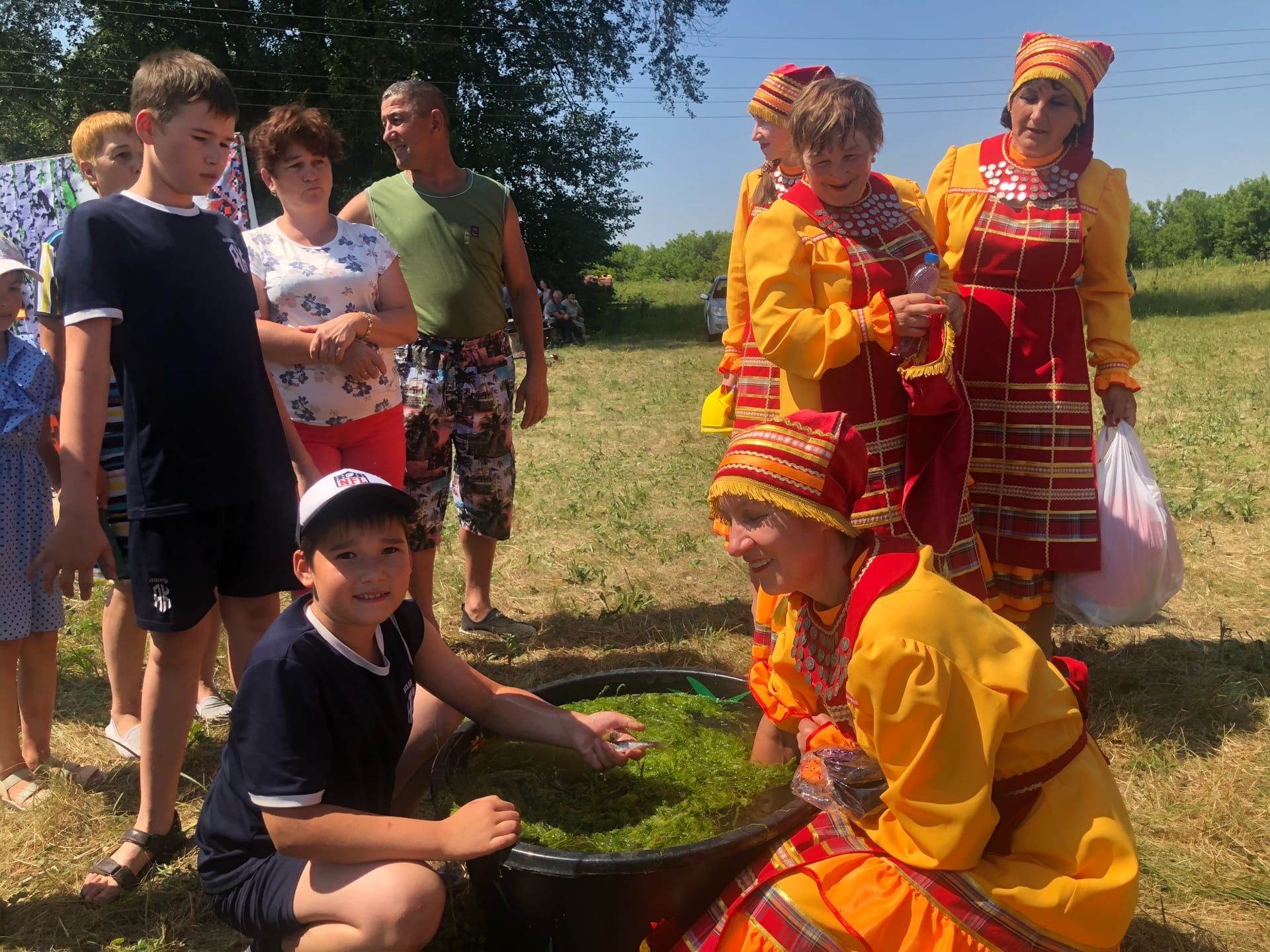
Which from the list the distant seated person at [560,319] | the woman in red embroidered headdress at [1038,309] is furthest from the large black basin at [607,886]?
the distant seated person at [560,319]

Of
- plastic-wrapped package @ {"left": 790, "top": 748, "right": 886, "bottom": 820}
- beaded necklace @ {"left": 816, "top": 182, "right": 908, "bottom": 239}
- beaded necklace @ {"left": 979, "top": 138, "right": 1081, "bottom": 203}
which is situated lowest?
plastic-wrapped package @ {"left": 790, "top": 748, "right": 886, "bottom": 820}

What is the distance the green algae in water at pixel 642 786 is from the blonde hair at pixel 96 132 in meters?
2.32

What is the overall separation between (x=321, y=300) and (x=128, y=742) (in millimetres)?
1610

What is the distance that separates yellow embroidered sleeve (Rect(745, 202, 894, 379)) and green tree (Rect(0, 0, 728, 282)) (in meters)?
19.5

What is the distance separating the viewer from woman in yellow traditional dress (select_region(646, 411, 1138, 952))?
165 centimetres

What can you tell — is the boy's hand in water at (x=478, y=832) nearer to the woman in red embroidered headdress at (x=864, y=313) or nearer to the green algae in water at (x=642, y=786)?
the green algae in water at (x=642, y=786)

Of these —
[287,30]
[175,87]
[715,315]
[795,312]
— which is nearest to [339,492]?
[175,87]

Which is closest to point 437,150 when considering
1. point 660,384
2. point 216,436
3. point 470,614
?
point 216,436

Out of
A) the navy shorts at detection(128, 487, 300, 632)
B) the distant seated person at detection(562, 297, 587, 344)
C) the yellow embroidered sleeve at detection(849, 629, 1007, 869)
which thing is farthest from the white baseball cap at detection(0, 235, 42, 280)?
the distant seated person at detection(562, 297, 587, 344)

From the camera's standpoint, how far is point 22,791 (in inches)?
117

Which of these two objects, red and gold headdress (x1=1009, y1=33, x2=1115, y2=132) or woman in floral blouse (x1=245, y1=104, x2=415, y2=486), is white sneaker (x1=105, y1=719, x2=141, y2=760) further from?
red and gold headdress (x1=1009, y1=33, x2=1115, y2=132)

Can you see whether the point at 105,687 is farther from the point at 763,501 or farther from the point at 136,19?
the point at 136,19

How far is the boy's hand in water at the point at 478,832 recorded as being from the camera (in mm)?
1842

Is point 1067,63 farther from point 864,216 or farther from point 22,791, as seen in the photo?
point 22,791
